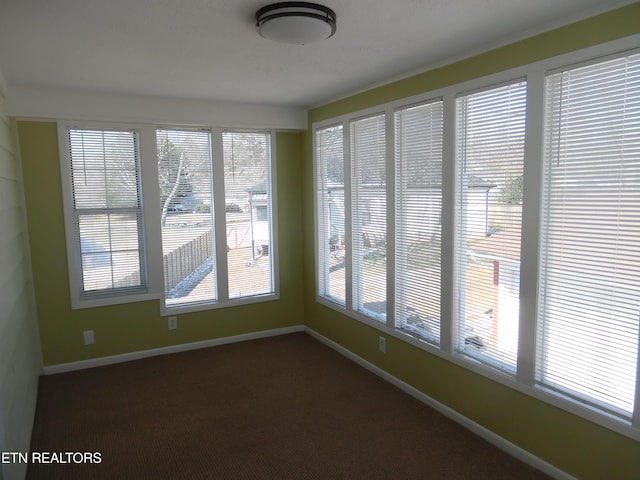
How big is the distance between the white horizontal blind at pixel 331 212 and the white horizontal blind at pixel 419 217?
2.64 feet

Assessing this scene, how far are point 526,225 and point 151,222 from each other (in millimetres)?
3161

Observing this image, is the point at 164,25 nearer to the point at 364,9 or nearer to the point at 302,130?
the point at 364,9

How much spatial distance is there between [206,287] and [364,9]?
316cm

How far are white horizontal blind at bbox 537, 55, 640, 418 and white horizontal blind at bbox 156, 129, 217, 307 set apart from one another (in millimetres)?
3062

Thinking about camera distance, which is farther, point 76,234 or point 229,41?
point 76,234

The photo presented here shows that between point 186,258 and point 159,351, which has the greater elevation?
point 186,258

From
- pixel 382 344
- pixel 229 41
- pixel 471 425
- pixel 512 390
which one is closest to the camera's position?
pixel 229 41

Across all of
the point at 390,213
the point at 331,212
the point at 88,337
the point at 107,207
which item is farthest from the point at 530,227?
the point at 88,337

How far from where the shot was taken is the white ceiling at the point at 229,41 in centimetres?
195

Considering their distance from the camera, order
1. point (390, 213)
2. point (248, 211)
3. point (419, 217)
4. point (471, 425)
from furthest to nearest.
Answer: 1. point (248, 211)
2. point (390, 213)
3. point (419, 217)
4. point (471, 425)

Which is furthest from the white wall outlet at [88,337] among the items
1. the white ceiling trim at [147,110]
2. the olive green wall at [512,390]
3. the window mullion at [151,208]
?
the olive green wall at [512,390]

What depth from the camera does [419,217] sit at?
313cm

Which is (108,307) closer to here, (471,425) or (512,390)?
(471,425)

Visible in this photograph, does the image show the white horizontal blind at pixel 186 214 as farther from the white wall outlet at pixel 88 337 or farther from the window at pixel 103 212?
the white wall outlet at pixel 88 337
